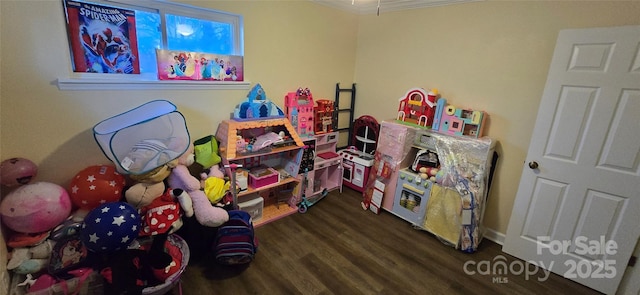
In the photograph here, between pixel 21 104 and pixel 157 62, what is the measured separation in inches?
30.7

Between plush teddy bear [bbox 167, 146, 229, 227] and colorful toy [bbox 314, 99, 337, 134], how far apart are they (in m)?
1.50

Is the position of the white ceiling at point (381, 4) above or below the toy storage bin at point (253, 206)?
above

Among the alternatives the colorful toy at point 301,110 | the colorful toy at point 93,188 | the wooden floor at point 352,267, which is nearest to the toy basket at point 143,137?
the colorful toy at point 93,188

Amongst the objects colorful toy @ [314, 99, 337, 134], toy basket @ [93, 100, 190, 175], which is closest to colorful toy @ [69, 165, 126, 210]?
toy basket @ [93, 100, 190, 175]

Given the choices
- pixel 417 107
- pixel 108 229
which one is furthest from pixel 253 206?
pixel 417 107

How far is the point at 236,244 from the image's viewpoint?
73.2 inches

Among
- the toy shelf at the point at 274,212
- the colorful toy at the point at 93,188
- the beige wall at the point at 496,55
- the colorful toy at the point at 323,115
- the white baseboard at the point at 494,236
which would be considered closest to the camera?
the colorful toy at the point at 93,188

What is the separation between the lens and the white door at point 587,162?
1.66 m

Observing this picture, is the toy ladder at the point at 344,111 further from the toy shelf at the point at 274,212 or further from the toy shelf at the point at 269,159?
the toy shelf at the point at 274,212

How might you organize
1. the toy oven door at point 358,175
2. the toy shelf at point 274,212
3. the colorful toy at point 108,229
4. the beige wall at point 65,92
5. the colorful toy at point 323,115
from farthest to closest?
the toy oven door at point 358,175
the colorful toy at point 323,115
the toy shelf at point 274,212
the beige wall at point 65,92
the colorful toy at point 108,229

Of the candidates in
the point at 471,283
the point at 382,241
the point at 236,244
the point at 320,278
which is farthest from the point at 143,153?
the point at 471,283

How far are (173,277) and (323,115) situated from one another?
2.08 metres

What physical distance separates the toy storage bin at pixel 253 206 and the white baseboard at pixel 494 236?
212 cm

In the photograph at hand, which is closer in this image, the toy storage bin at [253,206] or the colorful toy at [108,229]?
the colorful toy at [108,229]
